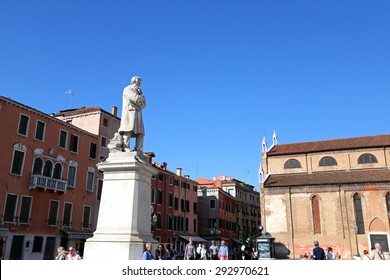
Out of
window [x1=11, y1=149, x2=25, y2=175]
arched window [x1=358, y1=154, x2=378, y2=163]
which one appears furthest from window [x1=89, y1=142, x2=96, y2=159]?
arched window [x1=358, y1=154, x2=378, y2=163]

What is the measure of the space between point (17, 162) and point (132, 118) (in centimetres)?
2144

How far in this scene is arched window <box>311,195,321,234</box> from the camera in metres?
39.2

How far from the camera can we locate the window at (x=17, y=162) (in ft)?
86.7

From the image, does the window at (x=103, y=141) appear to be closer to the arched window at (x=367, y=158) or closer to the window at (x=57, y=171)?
the window at (x=57, y=171)

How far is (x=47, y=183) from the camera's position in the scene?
28281 millimetres

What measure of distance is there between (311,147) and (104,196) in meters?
41.3

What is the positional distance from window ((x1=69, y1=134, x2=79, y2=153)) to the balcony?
329 cm

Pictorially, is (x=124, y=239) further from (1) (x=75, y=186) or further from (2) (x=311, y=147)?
(2) (x=311, y=147)

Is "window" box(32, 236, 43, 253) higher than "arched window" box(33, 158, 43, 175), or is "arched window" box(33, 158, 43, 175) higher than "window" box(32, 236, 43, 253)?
"arched window" box(33, 158, 43, 175)

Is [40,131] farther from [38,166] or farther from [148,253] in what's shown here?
[148,253]

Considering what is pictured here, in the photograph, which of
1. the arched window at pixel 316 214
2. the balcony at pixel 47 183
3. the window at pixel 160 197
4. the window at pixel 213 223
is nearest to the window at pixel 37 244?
the balcony at pixel 47 183

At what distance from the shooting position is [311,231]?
3884cm

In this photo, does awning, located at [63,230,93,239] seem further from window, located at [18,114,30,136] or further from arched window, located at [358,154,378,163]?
arched window, located at [358,154,378,163]
